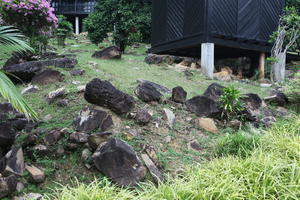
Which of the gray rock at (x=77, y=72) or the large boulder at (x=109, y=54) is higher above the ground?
the large boulder at (x=109, y=54)

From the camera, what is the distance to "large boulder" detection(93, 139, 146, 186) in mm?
3292

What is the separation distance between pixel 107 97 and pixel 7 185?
5.96 ft

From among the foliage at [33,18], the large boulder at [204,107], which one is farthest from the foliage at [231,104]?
the foliage at [33,18]

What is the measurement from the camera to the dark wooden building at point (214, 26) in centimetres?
1005

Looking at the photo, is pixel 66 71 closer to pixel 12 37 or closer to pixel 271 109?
pixel 12 37

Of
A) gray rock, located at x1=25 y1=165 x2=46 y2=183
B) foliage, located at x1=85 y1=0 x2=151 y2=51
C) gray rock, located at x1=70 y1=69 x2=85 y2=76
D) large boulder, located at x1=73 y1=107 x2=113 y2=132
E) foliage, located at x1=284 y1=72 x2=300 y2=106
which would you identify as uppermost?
foliage, located at x1=85 y1=0 x2=151 y2=51

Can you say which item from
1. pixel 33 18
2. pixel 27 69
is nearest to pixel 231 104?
pixel 27 69

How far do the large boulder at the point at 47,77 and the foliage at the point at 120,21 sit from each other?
330 inches

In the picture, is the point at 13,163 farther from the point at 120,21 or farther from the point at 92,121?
the point at 120,21

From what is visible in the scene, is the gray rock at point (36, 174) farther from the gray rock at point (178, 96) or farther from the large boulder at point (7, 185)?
the gray rock at point (178, 96)

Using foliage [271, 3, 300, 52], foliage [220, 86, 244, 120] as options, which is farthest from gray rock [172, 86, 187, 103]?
foliage [271, 3, 300, 52]

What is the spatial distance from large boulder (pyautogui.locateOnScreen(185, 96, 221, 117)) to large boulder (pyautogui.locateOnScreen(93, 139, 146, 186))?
6.74 feet

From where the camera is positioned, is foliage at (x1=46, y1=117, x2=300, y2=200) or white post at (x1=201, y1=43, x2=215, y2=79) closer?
foliage at (x1=46, y1=117, x2=300, y2=200)

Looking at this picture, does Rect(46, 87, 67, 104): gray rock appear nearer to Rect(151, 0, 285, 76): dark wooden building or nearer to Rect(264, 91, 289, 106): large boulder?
Rect(264, 91, 289, 106): large boulder
